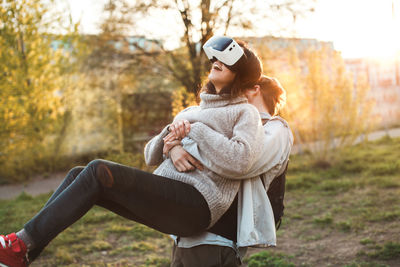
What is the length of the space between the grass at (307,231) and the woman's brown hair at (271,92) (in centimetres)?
179

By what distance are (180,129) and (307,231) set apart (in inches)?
128

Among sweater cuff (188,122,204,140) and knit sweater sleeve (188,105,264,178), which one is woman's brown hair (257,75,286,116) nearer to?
knit sweater sleeve (188,105,264,178)

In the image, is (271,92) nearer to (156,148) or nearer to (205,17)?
(156,148)

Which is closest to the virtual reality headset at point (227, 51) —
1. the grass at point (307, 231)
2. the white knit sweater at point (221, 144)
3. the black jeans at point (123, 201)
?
the white knit sweater at point (221, 144)

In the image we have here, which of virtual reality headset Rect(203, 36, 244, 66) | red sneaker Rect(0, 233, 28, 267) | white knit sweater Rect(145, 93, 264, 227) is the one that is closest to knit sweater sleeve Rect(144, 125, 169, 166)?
white knit sweater Rect(145, 93, 264, 227)

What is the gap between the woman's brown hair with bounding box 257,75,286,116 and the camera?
267cm

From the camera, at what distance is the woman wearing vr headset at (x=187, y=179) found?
1.93m

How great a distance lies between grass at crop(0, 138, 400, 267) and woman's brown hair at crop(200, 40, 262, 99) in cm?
212

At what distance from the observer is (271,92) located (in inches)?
107

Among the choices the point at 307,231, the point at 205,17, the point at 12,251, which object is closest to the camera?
the point at 12,251

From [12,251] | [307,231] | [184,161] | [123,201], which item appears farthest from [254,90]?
[307,231]

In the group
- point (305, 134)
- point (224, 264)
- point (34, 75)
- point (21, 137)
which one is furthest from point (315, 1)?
point (224, 264)

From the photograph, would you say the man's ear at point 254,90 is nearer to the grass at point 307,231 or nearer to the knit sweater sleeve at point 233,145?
the knit sweater sleeve at point 233,145

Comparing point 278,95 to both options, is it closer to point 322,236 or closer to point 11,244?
point 11,244
